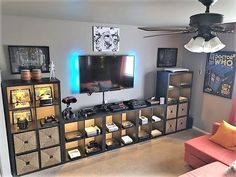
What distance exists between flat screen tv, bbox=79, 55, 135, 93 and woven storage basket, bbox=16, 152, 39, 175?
3.98ft

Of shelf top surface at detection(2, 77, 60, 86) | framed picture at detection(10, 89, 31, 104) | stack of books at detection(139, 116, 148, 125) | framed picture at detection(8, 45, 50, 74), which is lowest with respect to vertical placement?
stack of books at detection(139, 116, 148, 125)

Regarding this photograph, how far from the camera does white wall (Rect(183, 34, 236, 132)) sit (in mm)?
3721

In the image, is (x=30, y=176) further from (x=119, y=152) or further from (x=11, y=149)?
(x=119, y=152)

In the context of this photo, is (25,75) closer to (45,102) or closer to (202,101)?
(45,102)

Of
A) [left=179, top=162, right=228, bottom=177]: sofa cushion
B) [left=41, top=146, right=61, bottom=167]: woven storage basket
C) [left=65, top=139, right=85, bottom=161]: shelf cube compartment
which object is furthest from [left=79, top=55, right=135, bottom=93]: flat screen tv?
[left=179, top=162, right=228, bottom=177]: sofa cushion

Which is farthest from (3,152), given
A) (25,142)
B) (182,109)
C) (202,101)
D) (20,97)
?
(202,101)

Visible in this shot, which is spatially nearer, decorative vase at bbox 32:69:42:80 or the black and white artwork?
decorative vase at bbox 32:69:42:80

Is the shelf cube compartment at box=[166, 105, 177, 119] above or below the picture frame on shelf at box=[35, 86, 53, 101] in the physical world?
below

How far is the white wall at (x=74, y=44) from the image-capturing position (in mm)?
2742

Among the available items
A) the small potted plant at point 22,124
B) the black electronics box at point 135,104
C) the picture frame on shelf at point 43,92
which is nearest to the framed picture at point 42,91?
the picture frame on shelf at point 43,92

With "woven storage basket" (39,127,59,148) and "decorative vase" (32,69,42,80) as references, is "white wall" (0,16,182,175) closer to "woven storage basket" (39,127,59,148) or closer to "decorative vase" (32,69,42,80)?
"decorative vase" (32,69,42,80)

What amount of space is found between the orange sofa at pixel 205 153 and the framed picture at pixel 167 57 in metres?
1.62

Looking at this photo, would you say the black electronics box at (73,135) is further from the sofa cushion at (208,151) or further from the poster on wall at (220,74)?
the poster on wall at (220,74)

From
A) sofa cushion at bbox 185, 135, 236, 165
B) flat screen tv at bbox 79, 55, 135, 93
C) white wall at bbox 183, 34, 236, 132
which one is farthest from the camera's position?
white wall at bbox 183, 34, 236, 132
